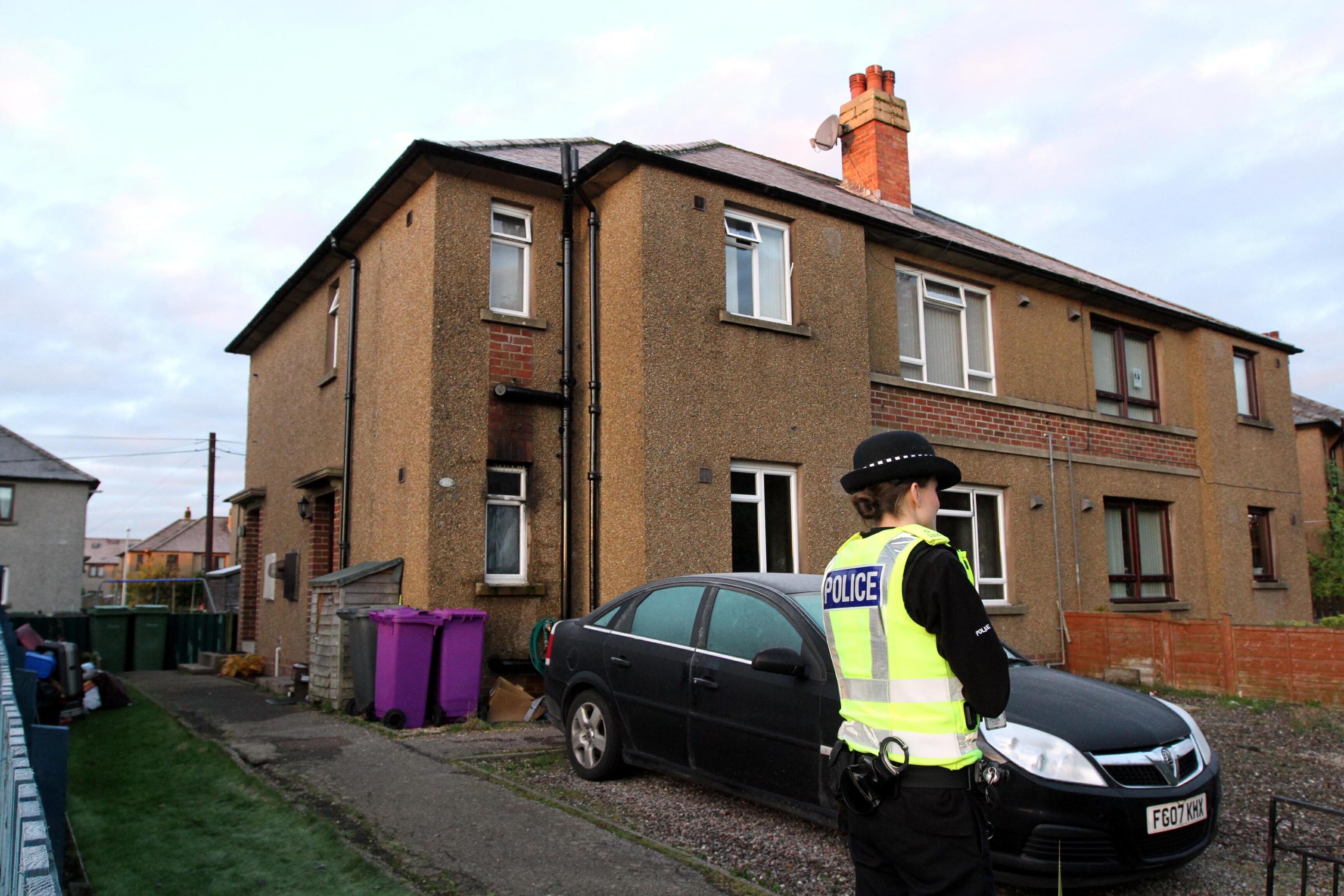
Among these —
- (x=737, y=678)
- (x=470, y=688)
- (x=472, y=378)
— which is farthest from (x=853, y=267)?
(x=737, y=678)

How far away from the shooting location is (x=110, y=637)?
56.0 ft

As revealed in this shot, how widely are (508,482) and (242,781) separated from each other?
4393 mm

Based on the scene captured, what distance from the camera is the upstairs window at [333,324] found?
13484mm

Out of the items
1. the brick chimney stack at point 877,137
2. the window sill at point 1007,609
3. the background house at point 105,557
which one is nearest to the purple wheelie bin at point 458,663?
the window sill at point 1007,609

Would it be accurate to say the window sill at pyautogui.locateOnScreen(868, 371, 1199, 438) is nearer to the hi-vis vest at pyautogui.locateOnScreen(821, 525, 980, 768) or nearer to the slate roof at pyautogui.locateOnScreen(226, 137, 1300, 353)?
the slate roof at pyautogui.locateOnScreen(226, 137, 1300, 353)

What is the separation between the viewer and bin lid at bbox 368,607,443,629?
8734mm

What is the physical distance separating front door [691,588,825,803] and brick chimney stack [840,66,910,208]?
1116cm

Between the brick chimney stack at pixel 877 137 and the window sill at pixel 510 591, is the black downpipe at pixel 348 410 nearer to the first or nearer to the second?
the window sill at pixel 510 591

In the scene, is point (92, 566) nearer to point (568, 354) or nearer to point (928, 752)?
point (568, 354)

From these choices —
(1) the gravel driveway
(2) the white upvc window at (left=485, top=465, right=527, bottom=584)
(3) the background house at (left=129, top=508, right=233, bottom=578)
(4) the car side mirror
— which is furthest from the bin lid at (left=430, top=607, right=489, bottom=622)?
(3) the background house at (left=129, top=508, right=233, bottom=578)

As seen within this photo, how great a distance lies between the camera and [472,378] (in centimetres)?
1016

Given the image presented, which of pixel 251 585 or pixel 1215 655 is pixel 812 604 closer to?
pixel 1215 655

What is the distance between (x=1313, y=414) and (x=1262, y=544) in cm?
1141

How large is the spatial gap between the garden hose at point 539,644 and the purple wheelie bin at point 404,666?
3.69 ft
